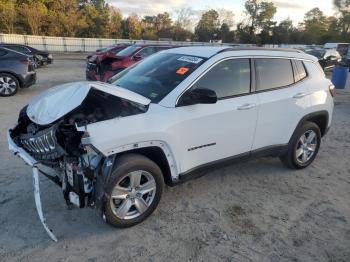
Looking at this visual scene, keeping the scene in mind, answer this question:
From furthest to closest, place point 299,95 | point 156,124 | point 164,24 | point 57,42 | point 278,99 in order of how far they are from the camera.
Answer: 1. point 164,24
2. point 57,42
3. point 299,95
4. point 278,99
5. point 156,124

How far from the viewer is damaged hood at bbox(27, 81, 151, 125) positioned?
3262 mm

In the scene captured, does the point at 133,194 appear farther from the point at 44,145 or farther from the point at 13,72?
the point at 13,72

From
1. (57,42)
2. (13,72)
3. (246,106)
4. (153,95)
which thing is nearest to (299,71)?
(246,106)

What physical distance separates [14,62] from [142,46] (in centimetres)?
462

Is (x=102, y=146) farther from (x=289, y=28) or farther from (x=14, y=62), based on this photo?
(x=289, y=28)

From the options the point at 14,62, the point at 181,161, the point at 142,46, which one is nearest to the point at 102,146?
the point at 181,161

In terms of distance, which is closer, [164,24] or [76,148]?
[76,148]

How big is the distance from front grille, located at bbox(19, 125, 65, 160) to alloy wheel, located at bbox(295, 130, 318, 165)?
3501mm

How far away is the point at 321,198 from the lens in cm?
432


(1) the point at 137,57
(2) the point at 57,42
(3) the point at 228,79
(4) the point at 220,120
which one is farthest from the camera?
(2) the point at 57,42

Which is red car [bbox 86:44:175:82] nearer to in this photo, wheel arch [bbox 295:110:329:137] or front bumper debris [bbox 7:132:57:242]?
wheel arch [bbox 295:110:329:137]

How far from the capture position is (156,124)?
131 inches

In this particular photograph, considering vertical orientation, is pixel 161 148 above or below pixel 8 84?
above

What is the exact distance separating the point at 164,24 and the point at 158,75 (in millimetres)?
69332
